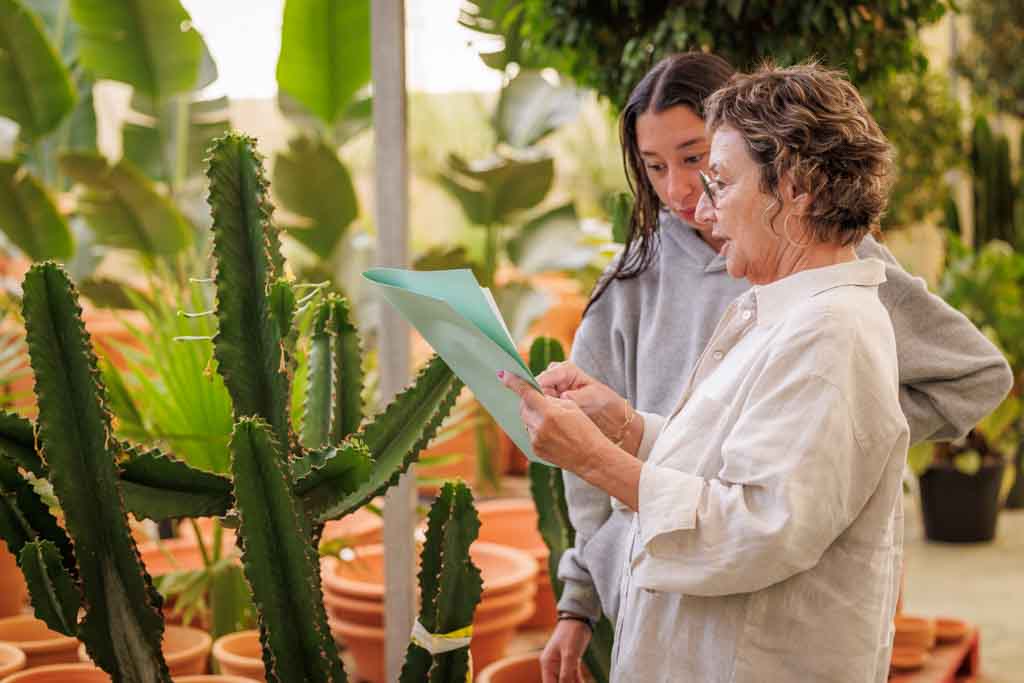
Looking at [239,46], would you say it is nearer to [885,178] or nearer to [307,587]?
[307,587]

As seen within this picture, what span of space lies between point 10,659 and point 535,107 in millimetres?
3279

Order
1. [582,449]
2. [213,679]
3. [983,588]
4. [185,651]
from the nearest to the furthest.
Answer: [582,449], [213,679], [185,651], [983,588]

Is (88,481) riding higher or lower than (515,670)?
higher

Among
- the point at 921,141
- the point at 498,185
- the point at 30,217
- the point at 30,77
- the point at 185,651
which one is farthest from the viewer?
the point at 921,141

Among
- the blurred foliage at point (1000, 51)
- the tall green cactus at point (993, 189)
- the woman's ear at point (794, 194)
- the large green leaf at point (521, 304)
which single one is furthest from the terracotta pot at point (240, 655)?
the blurred foliage at point (1000, 51)

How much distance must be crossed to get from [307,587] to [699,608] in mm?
585

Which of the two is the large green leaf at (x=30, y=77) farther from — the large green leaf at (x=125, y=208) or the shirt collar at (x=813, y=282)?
the shirt collar at (x=813, y=282)

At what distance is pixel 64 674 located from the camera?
7.19ft

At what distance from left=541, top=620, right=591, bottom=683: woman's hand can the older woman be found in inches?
16.4

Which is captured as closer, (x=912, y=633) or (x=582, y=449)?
(x=582, y=449)

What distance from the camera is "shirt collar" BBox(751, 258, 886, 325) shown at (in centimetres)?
130

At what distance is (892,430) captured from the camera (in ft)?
4.10

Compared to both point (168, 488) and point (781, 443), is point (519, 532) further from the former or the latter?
point (781, 443)

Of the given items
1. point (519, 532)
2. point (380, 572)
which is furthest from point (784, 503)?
point (519, 532)
